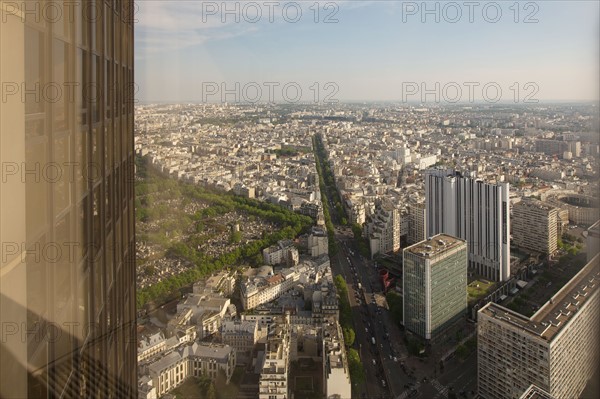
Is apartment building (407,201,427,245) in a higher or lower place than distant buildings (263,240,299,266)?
higher

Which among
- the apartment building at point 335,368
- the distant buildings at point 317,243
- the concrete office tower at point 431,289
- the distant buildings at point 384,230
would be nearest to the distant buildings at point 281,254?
the distant buildings at point 317,243

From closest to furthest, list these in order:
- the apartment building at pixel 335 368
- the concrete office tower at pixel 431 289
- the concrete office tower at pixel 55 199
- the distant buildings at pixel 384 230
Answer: the concrete office tower at pixel 55 199, the apartment building at pixel 335 368, the concrete office tower at pixel 431 289, the distant buildings at pixel 384 230

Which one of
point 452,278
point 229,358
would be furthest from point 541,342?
point 229,358

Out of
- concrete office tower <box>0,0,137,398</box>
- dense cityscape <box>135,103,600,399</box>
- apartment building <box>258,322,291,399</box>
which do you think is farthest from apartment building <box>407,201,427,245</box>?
concrete office tower <box>0,0,137,398</box>

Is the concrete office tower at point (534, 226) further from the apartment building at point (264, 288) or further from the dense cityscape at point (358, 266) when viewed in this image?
the apartment building at point (264, 288)

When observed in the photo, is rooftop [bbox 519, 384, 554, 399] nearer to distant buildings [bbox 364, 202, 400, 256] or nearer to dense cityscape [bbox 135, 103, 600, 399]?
dense cityscape [bbox 135, 103, 600, 399]

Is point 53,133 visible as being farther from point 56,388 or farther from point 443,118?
point 443,118
